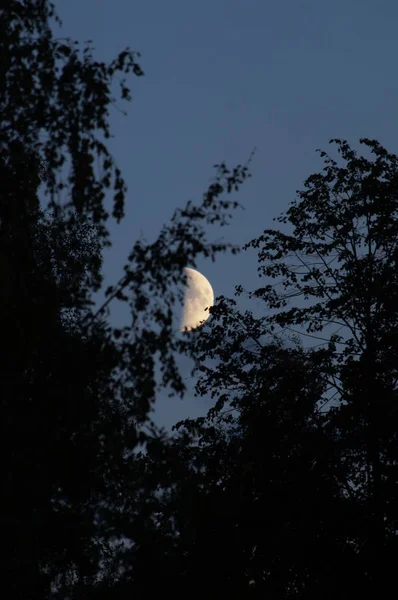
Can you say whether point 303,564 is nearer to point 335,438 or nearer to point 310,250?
point 335,438

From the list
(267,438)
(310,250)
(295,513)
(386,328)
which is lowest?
(295,513)

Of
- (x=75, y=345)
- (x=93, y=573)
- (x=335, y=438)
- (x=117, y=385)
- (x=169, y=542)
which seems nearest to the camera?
(x=117, y=385)

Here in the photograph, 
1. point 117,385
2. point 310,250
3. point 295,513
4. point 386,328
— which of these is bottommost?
point 117,385

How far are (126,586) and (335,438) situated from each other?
648cm

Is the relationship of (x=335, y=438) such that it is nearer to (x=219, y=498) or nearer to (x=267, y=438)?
(x=267, y=438)

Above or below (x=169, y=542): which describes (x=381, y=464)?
above

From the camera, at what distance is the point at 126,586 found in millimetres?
22375

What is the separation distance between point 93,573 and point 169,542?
177 inches

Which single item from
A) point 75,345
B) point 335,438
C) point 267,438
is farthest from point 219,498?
point 75,345

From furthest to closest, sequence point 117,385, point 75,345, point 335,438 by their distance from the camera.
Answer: point 335,438, point 75,345, point 117,385

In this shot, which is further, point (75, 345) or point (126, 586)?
point (126, 586)

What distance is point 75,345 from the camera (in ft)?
47.2

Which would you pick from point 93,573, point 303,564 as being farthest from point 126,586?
point 303,564

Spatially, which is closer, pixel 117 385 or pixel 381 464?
pixel 117 385
